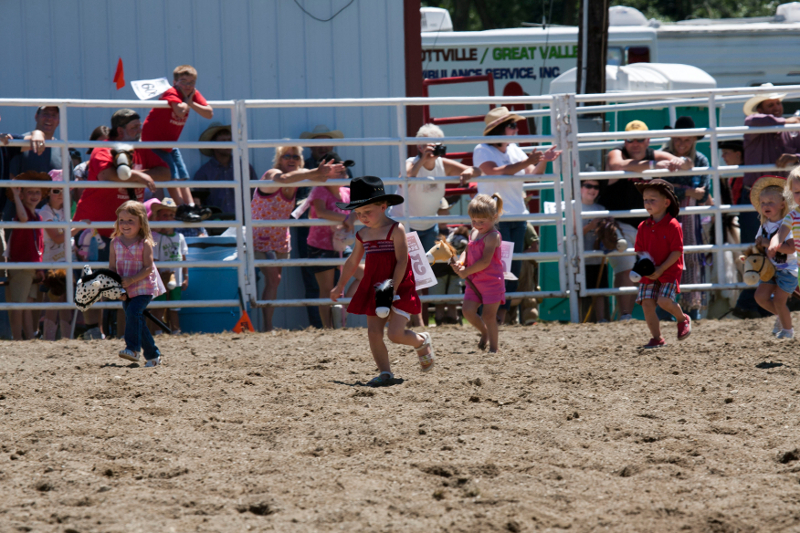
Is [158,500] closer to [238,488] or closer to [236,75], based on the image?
[238,488]

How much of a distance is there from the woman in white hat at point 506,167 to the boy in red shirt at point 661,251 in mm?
1992

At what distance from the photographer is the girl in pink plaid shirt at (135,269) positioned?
6.40m

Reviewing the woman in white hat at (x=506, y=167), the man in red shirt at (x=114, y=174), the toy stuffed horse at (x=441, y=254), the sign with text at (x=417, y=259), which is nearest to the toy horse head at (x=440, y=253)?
the toy stuffed horse at (x=441, y=254)

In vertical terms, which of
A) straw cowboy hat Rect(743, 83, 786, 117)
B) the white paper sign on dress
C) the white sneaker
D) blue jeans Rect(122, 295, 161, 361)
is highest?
the white paper sign on dress

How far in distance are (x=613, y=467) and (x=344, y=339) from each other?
160 inches

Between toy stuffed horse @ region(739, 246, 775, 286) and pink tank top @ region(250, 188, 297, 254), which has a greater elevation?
pink tank top @ region(250, 188, 297, 254)

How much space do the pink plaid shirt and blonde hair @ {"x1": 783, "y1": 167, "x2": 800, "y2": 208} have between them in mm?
4559

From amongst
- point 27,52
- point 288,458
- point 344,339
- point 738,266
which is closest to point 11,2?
point 27,52

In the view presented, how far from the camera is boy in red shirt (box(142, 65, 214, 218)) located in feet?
26.7

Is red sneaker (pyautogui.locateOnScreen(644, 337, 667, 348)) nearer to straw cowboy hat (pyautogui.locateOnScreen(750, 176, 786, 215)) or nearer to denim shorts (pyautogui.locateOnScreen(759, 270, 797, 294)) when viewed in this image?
denim shorts (pyautogui.locateOnScreen(759, 270, 797, 294))

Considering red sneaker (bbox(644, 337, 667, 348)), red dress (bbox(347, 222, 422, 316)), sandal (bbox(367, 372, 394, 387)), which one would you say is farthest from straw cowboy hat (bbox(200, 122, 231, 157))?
red sneaker (bbox(644, 337, 667, 348))

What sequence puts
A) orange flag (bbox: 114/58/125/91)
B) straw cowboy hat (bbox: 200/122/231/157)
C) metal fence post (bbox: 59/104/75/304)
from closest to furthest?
metal fence post (bbox: 59/104/75/304), orange flag (bbox: 114/58/125/91), straw cowboy hat (bbox: 200/122/231/157)

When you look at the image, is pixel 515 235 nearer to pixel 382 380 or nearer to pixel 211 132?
pixel 211 132

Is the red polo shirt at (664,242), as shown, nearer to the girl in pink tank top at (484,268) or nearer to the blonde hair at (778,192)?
the blonde hair at (778,192)
